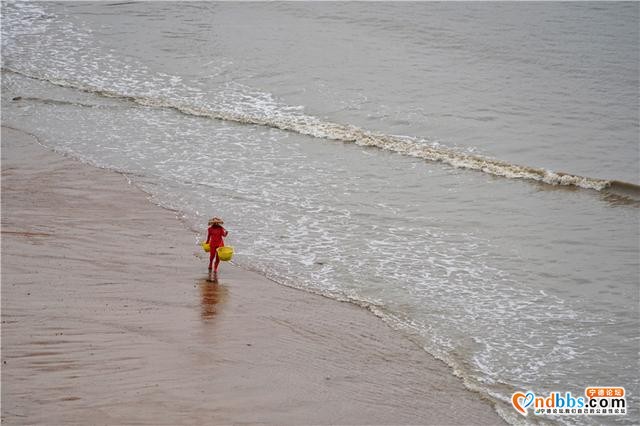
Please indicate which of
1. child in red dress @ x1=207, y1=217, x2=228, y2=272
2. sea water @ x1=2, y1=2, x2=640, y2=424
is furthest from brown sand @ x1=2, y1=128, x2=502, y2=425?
sea water @ x1=2, y1=2, x2=640, y2=424

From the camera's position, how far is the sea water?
11812mm

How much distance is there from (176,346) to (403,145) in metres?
10.6

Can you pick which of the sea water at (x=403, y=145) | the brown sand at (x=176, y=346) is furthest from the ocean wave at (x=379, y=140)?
the brown sand at (x=176, y=346)

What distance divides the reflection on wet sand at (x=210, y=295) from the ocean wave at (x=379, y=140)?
7917 mm

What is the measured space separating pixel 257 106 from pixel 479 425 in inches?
554

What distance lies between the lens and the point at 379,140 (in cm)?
1945

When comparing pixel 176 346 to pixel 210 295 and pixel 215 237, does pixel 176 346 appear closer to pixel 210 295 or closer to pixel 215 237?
pixel 210 295

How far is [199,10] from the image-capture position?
30719mm

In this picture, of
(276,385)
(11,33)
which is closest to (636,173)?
(276,385)

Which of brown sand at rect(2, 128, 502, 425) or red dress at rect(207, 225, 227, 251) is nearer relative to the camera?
brown sand at rect(2, 128, 502, 425)

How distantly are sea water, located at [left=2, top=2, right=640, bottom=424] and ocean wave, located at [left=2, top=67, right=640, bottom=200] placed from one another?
7 cm

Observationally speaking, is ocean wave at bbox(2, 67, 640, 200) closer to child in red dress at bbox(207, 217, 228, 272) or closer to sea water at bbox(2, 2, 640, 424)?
sea water at bbox(2, 2, 640, 424)

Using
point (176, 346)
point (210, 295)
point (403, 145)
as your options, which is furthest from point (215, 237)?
point (403, 145)

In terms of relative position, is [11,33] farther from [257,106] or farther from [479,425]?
[479,425]
